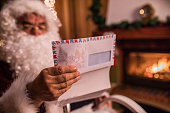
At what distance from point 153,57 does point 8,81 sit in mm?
1477

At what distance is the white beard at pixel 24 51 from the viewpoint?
82 centimetres

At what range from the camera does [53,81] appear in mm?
491

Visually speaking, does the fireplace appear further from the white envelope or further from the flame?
the white envelope

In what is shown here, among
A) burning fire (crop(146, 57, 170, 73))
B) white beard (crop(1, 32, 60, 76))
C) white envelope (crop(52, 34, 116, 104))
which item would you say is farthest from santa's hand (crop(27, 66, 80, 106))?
burning fire (crop(146, 57, 170, 73))

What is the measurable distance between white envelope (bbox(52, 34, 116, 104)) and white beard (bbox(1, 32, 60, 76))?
318 mm

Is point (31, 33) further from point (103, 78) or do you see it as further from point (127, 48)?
point (127, 48)

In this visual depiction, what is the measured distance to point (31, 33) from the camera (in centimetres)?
86

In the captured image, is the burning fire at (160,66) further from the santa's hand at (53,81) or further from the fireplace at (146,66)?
the santa's hand at (53,81)

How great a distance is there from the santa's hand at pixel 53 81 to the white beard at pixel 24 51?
12.3 inches

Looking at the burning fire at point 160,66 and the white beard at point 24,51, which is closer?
the white beard at point 24,51

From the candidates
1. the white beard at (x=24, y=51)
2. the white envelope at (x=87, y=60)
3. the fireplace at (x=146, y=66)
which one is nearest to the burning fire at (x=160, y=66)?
the fireplace at (x=146, y=66)

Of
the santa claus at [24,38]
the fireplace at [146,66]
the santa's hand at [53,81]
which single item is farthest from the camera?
the fireplace at [146,66]

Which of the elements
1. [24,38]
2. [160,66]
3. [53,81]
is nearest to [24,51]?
[24,38]

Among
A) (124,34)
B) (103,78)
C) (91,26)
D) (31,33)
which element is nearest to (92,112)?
(103,78)
